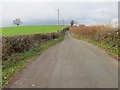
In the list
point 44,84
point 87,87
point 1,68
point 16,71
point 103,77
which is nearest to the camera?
point 87,87

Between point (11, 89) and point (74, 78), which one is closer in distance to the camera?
point (11, 89)

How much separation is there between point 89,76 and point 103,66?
1.87m

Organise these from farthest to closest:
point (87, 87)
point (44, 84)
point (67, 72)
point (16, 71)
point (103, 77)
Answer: point (16, 71) < point (67, 72) < point (103, 77) < point (44, 84) < point (87, 87)

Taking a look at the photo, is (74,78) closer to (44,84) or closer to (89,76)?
(89,76)

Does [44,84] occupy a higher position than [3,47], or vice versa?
[3,47]

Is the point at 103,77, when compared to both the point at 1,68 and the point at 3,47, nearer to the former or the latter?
the point at 1,68

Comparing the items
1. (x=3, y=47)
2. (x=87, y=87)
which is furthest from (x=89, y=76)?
(x=3, y=47)

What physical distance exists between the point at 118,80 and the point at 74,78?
189cm

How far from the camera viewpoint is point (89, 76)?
6266mm

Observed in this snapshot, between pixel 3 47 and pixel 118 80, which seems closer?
pixel 118 80

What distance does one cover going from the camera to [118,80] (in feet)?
18.7

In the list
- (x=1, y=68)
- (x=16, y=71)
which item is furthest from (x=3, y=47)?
(x=16, y=71)

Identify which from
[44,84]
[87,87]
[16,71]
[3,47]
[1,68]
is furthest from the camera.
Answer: [3,47]

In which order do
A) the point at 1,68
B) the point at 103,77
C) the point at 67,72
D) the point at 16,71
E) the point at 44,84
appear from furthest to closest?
the point at 1,68
the point at 16,71
the point at 67,72
the point at 103,77
the point at 44,84
